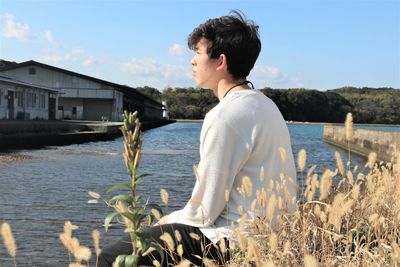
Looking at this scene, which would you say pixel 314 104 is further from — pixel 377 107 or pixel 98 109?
pixel 98 109

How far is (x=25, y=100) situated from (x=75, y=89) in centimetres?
1190

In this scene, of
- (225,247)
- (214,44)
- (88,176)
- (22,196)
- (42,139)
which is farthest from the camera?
(42,139)

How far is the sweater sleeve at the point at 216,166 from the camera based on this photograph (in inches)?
76.6

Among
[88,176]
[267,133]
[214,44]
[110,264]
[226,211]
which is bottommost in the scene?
[88,176]

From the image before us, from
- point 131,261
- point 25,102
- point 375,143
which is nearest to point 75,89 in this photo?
point 25,102

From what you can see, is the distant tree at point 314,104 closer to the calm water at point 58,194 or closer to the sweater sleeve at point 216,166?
the calm water at point 58,194

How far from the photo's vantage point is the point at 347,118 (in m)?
2.40

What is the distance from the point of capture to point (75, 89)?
143 feet

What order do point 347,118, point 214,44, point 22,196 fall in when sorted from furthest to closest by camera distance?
1. point 22,196
2. point 347,118
3. point 214,44

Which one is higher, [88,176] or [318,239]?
[318,239]

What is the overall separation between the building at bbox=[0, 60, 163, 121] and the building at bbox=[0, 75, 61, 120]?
3.81 metres

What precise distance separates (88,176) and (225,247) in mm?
10995

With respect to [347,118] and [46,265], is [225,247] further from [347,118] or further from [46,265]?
[46,265]

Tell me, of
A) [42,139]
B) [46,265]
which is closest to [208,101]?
[42,139]
